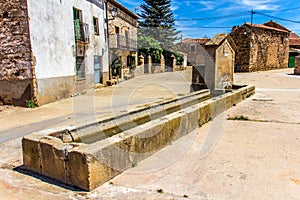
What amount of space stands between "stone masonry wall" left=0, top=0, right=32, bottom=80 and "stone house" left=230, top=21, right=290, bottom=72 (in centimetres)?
1773

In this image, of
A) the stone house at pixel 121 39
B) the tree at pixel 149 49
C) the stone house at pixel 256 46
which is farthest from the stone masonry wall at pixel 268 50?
the stone house at pixel 121 39

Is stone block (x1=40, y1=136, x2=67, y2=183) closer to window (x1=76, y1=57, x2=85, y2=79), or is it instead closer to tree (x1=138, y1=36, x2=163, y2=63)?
window (x1=76, y1=57, x2=85, y2=79)

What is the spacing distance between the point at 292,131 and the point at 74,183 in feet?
14.0

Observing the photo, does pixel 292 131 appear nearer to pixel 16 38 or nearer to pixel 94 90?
pixel 16 38

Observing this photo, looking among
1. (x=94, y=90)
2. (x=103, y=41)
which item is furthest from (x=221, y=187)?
(x=103, y=41)

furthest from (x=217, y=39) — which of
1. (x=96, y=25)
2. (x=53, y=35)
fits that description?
(x=96, y=25)

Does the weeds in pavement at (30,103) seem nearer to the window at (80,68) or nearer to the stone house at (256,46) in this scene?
the window at (80,68)

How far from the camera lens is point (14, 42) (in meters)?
8.20

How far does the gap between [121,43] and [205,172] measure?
16.2 meters

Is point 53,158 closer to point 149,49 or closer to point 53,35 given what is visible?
point 53,35

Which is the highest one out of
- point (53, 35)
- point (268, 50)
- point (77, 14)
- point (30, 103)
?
point (77, 14)

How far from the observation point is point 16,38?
816 centimetres

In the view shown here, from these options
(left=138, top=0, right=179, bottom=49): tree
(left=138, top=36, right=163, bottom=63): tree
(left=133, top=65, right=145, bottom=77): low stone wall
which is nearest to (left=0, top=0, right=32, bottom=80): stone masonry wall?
(left=133, top=65, right=145, bottom=77): low stone wall

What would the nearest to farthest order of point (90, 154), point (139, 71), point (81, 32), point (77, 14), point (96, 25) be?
point (90, 154) → point (77, 14) → point (81, 32) → point (96, 25) → point (139, 71)
